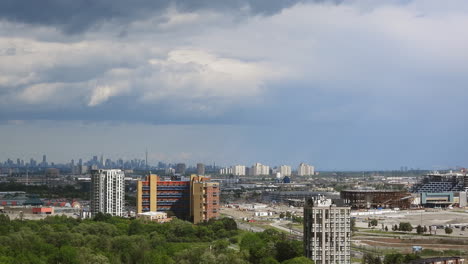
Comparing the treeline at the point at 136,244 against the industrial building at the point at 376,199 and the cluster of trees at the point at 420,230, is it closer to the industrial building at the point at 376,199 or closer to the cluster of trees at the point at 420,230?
the cluster of trees at the point at 420,230

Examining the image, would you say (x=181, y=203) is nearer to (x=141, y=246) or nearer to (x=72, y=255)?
(x=141, y=246)

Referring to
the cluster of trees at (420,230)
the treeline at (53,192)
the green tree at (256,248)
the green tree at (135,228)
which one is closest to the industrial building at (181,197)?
the green tree at (135,228)

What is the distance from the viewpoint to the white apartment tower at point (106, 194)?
303 ft

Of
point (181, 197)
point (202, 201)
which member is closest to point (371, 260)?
point (202, 201)

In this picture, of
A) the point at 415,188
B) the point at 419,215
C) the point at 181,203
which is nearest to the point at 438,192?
the point at 415,188

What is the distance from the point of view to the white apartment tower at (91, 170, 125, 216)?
92.4 metres

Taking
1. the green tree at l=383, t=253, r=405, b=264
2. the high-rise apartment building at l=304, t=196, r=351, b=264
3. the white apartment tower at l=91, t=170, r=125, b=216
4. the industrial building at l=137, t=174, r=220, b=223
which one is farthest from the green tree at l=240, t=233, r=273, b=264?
the white apartment tower at l=91, t=170, r=125, b=216

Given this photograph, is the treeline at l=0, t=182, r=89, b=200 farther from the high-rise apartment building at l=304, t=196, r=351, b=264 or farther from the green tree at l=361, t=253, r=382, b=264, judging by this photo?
the high-rise apartment building at l=304, t=196, r=351, b=264

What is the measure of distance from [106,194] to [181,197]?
1209 centimetres

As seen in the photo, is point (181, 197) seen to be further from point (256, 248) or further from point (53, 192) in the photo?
point (53, 192)

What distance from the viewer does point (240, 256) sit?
165 ft

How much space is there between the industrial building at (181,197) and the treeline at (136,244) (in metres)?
5.07

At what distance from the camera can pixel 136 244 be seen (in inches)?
2239

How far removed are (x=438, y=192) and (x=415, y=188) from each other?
12576 millimetres
